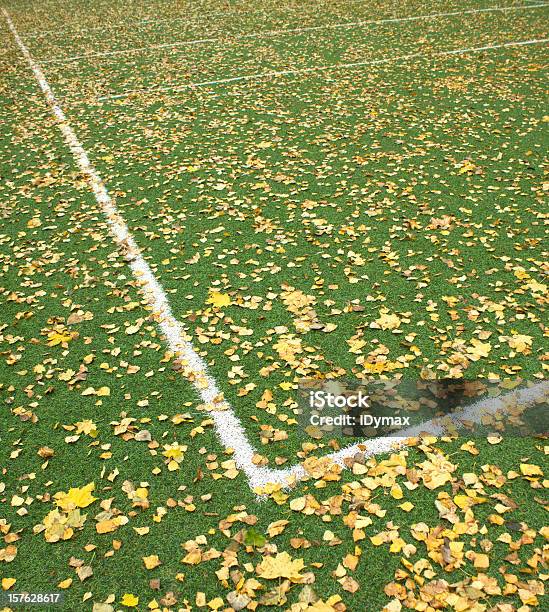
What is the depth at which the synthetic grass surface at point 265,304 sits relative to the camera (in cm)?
305

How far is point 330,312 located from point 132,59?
37.7 ft

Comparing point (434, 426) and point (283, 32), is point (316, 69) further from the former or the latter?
point (434, 426)

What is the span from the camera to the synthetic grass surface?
305cm

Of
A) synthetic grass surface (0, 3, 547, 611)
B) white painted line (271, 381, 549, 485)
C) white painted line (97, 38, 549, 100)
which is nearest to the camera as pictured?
synthetic grass surface (0, 3, 547, 611)

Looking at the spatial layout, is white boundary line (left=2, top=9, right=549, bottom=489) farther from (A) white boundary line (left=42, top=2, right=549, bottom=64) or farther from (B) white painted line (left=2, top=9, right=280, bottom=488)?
(A) white boundary line (left=42, top=2, right=549, bottom=64)

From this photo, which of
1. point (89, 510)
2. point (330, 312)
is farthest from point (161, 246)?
point (89, 510)

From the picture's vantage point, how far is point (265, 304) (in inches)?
190

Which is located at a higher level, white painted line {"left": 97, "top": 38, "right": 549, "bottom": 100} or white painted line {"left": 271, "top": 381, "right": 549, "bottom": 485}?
white painted line {"left": 271, "top": 381, "right": 549, "bottom": 485}

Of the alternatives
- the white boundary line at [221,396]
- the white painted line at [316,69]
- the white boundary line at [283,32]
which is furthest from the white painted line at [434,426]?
the white boundary line at [283,32]

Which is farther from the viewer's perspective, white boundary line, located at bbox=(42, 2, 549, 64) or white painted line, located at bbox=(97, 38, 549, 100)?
white boundary line, located at bbox=(42, 2, 549, 64)

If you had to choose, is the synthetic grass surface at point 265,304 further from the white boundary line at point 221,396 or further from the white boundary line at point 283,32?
the white boundary line at point 283,32

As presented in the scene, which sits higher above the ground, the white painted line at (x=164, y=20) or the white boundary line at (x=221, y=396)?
the white boundary line at (x=221, y=396)

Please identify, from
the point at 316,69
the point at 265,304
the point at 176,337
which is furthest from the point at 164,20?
the point at 176,337

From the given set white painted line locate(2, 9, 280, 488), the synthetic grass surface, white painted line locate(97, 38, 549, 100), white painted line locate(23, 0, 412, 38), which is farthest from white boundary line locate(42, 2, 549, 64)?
white painted line locate(2, 9, 280, 488)
